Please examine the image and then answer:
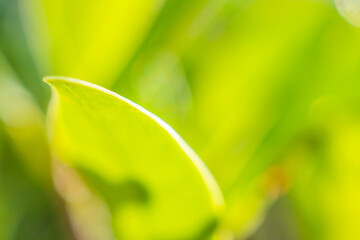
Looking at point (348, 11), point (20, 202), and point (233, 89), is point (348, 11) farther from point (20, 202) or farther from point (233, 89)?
point (20, 202)

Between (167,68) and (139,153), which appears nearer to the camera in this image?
(139,153)

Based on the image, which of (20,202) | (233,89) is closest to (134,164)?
(233,89)

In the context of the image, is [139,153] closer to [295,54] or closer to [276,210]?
[295,54]

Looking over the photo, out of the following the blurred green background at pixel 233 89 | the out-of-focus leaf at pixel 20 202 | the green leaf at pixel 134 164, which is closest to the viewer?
the green leaf at pixel 134 164

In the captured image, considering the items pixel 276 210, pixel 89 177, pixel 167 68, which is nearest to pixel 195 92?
pixel 167 68

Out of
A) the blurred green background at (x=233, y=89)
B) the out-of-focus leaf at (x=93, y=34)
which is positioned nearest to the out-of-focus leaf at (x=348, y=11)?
the blurred green background at (x=233, y=89)

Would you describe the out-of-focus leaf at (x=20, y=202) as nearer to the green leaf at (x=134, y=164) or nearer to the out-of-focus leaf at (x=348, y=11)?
the green leaf at (x=134, y=164)

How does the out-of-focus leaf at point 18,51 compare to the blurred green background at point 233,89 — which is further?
the out-of-focus leaf at point 18,51
